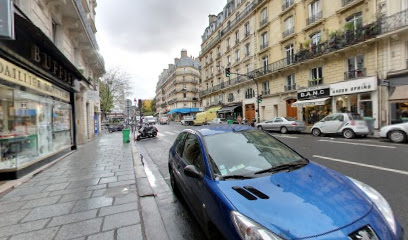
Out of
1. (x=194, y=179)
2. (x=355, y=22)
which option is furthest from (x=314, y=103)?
(x=194, y=179)

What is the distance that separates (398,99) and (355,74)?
3687 millimetres

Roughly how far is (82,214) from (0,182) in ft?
10.9

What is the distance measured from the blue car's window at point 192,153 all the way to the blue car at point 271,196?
0.05 ft

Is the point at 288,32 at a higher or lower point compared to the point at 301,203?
higher

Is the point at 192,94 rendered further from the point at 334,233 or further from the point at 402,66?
the point at 334,233

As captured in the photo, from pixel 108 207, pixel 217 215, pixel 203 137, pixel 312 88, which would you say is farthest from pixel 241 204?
pixel 312 88

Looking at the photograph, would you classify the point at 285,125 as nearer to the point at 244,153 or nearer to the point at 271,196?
the point at 244,153

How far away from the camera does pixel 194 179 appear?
8.86ft

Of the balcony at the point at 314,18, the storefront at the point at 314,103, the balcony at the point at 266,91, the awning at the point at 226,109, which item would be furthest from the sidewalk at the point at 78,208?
the awning at the point at 226,109

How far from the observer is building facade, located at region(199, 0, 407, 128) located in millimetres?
14312

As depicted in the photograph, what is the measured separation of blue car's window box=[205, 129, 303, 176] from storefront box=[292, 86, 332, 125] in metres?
17.0

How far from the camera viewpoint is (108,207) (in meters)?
3.35

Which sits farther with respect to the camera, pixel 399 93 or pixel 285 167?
pixel 399 93

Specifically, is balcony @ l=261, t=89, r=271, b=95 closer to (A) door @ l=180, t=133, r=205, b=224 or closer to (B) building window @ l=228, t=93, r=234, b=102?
(B) building window @ l=228, t=93, r=234, b=102
